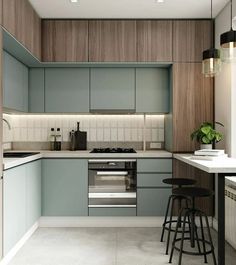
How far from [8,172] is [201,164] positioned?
1.66 metres

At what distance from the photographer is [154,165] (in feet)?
13.4

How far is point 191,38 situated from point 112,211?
2410mm

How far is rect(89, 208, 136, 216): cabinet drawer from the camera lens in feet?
13.4

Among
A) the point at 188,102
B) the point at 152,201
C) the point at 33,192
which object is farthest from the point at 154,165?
the point at 33,192

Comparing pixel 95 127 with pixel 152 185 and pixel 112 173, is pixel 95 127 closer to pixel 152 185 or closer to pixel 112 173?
pixel 112 173

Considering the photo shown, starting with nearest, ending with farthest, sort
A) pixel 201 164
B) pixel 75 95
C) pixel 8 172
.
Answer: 1. pixel 201 164
2. pixel 8 172
3. pixel 75 95

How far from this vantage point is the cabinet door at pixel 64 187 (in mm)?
4078

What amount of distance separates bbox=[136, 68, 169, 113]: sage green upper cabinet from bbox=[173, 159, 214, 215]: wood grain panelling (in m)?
0.80

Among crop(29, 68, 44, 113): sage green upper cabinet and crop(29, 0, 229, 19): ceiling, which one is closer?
crop(29, 0, 229, 19): ceiling

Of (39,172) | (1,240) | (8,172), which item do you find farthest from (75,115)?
(1,240)

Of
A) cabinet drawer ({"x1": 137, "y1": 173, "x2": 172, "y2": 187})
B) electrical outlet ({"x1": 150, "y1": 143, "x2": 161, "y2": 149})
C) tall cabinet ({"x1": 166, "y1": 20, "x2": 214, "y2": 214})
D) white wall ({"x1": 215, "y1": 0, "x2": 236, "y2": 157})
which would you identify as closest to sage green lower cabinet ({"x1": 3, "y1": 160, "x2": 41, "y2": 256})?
cabinet drawer ({"x1": 137, "y1": 173, "x2": 172, "y2": 187})

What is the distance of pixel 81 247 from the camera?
3.35 metres

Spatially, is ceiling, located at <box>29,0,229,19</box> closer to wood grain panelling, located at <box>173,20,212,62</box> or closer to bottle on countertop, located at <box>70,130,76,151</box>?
wood grain panelling, located at <box>173,20,212,62</box>

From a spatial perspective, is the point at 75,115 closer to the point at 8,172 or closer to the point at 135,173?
the point at 135,173
